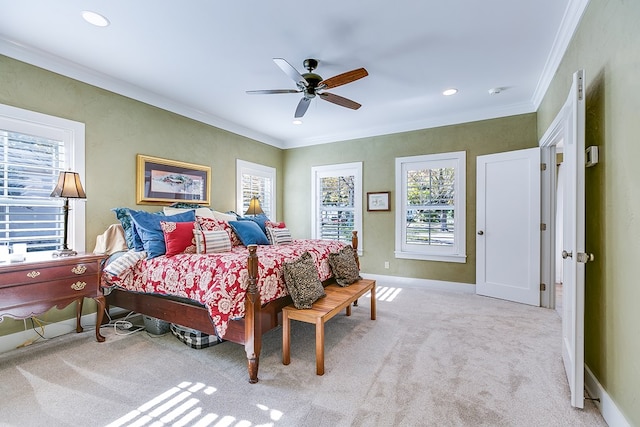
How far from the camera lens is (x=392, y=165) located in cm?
498

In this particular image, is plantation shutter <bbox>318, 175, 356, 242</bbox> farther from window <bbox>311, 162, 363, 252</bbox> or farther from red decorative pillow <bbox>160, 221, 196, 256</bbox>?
red decorative pillow <bbox>160, 221, 196, 256</bbox>

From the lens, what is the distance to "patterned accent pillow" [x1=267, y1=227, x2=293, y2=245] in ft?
12.6

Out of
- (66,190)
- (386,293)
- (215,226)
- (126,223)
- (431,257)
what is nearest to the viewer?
(66,190)

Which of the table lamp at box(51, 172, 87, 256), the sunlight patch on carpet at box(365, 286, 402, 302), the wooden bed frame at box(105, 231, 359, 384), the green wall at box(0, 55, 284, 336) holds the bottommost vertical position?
the sunlight patch on carpet at box(365, 286, 402, 302)

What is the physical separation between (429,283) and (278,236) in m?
2.56

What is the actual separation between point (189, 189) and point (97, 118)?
4.32ft

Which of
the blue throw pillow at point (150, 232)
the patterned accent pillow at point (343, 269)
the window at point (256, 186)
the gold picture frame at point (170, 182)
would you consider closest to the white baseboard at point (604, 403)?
the patterned accent pillow at point (343, 269)

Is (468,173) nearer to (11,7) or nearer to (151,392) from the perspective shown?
(151,392)

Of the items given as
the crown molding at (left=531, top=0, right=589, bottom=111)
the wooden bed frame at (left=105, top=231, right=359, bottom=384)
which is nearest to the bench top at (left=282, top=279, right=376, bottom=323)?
the wooden bed frame at (left=105, top=231, right=359, bottom=384)

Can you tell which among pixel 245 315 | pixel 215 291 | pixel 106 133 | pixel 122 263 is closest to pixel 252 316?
pixel 245 315

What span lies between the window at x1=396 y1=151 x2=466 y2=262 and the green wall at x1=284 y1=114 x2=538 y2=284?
0.33 feet

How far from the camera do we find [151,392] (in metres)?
1.94

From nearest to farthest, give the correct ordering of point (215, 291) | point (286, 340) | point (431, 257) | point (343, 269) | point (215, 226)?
1. point (215, 291)
2. point (286, 340)
3. point (343, 269)
4. point (215, 226)
5. point (431, 257)

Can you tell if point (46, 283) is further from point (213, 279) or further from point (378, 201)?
point (378, 201)
